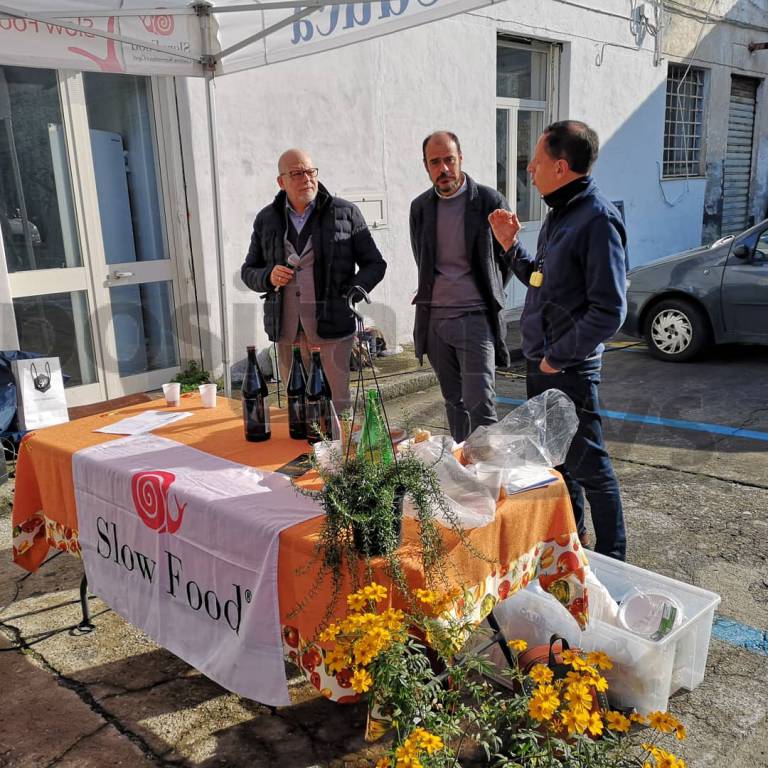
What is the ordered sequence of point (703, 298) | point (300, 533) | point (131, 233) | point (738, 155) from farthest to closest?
point (738, 155)
point (703, 298)
point (131, 233)
point (300, 533)

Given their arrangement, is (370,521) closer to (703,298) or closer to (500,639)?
(500,639)

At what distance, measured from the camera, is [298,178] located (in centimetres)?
415

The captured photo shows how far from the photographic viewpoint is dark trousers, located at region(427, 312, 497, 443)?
4.10m

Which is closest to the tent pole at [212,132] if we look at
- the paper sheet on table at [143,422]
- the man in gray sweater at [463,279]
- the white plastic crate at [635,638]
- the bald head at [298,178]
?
the bald head at [298,178]

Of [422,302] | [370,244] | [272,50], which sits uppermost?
[272,50]

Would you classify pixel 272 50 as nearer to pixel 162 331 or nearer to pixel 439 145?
pixel 439 145

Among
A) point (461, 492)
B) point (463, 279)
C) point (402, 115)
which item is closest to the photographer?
point (461, 492)

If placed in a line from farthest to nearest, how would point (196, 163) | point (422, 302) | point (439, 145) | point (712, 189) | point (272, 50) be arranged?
point (712, 189) → point (196, 163) → point (272, 50) → point (422, 302) → point (439, 145)

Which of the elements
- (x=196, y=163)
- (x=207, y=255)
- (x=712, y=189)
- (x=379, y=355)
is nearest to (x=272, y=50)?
(x=196, y=163)

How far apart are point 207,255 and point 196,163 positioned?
0.77 meters

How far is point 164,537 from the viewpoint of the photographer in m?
2.45

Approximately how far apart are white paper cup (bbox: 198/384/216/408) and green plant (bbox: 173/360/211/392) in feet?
10.1

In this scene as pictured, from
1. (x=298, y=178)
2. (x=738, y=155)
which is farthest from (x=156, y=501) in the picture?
(x=738, y=155)

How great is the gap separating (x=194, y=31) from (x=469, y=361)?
2.84 m
